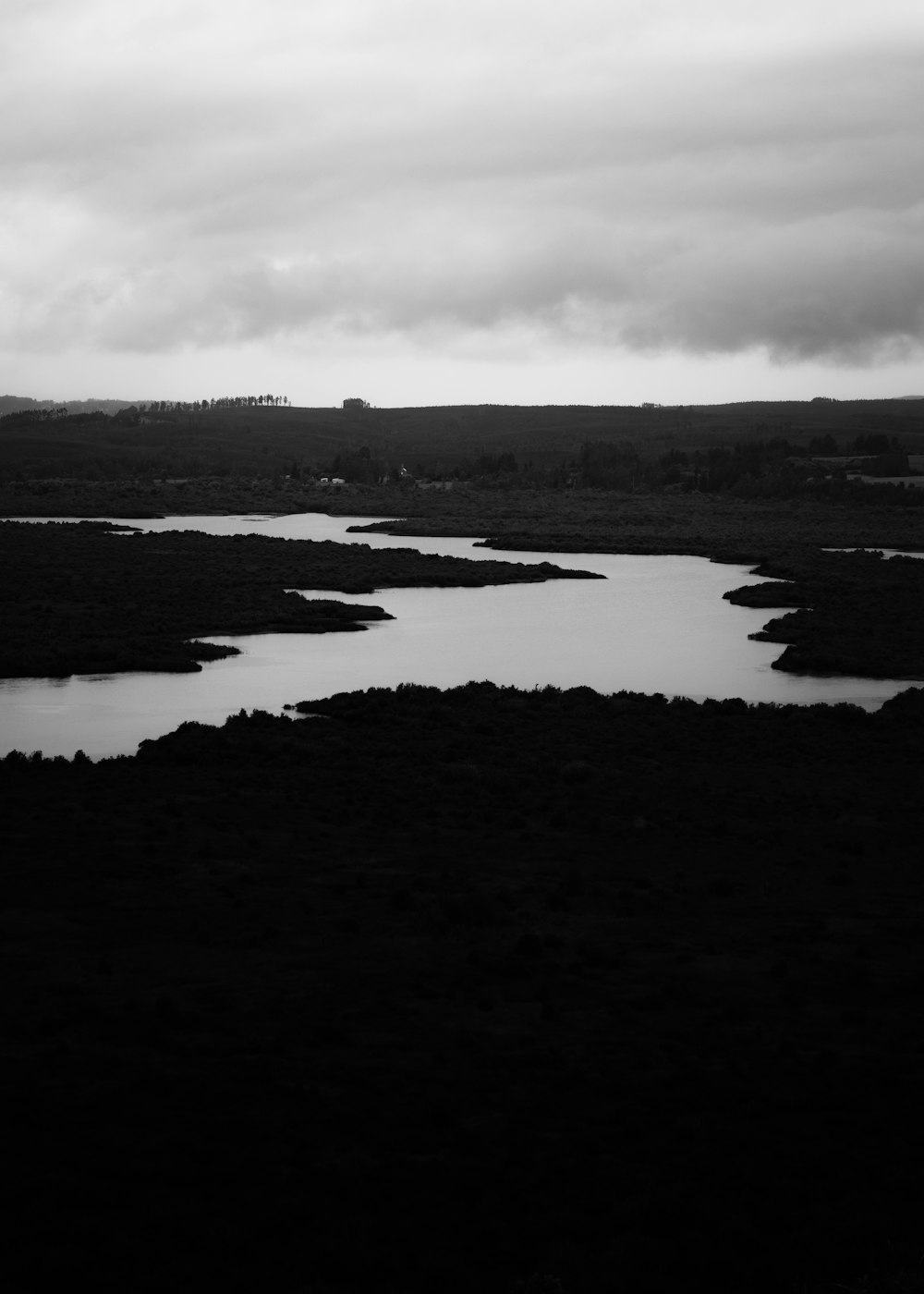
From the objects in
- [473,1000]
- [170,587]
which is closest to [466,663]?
[170,587]

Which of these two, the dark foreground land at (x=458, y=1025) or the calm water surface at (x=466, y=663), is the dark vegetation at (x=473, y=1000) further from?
the calm water surface at (x=466, y=663)

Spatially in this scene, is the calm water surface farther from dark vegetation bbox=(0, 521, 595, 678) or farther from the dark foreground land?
the dark foreground land

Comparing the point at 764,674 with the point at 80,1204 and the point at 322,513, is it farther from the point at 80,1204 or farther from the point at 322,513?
the point at 322,513

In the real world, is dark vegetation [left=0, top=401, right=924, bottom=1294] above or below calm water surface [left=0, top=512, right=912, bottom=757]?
below

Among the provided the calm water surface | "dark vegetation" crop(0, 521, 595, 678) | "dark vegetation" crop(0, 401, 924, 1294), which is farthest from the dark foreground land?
"dark vegetation" crop(0, 521, 595, 678)

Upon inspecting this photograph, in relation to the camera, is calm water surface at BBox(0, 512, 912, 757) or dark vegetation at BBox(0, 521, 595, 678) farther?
dark vegetation at BBox(0, 521, 595, 678)
